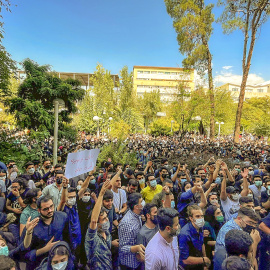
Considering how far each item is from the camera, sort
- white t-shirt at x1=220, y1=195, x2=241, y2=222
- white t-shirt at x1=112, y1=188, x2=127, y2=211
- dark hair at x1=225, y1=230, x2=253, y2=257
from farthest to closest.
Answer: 1. white t-shirt at x1=112, y1=188, x2=127, y2=211
2. white t-shirt at x1=220, y1=195, x2=241, y2=222
3. dark hair at x1=225, y1=230, x2=253, y2=257

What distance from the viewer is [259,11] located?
1370 centimetres

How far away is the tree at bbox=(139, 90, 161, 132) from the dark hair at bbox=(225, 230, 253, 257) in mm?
36293

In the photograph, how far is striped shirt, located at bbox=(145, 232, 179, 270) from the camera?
79.4 inches

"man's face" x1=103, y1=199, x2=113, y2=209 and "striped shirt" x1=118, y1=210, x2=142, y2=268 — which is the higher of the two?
"man's face" x1=103, y1=199, x2=113, y2=209

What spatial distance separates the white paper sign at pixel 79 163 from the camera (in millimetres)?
3279

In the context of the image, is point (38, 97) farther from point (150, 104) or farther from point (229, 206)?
point (150, 104)

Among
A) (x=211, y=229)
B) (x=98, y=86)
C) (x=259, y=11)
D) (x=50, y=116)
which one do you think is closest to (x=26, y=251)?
(x=211, y=229)

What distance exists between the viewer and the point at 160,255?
6.70 ft

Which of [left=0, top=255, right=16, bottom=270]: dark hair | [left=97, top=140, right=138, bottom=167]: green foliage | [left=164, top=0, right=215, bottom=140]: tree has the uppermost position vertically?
[left=164, top=0, right=215, bottom=140]: tree

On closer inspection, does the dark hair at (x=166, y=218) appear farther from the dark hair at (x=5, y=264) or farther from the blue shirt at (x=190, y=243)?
the dark hair at (x=5, y=264)

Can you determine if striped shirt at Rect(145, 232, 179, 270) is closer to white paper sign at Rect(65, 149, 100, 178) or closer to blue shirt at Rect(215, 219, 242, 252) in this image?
blue shirt at Rect(215, 219, 242, 252)

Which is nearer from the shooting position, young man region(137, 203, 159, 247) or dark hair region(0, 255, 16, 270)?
dark hair region(0, 255, 16, 270)

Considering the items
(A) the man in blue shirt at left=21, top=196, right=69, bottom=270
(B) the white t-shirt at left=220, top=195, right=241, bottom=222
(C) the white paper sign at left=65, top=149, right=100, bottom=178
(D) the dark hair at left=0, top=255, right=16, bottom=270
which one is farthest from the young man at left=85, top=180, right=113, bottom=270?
(B) the white t-shirt at left=220, top=195, right=241, bottom=222

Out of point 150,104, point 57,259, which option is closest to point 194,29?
point 57,259
